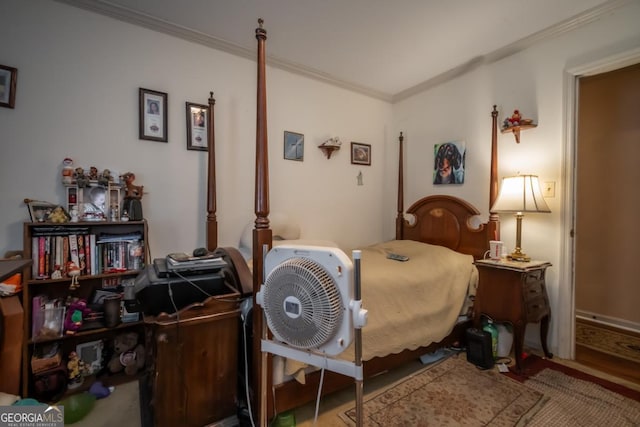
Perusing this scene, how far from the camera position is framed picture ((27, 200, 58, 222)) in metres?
1.73

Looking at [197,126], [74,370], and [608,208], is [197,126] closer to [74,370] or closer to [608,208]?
[74,370]

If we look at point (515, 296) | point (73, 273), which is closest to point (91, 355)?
point (73, 273)

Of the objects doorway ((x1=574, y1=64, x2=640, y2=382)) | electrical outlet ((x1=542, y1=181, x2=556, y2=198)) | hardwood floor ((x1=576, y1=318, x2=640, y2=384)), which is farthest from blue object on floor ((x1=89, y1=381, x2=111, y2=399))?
doorway ((x1=574, y1=64, x2=640, y2=382))

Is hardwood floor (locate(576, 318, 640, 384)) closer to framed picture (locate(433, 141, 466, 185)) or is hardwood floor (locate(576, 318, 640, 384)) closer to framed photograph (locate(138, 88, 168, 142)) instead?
framed picture (locate(433, 141, 466, 185))

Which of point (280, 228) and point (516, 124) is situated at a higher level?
point (516, 124)

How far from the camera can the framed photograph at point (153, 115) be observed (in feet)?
6.91

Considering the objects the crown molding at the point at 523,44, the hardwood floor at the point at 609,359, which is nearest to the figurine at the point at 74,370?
the hardwood floor at the point at 609,359

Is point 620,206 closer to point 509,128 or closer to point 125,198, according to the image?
point 509,128

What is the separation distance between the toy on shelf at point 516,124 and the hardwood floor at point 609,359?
170 cm

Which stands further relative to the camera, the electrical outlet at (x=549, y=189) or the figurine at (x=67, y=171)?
the electrical outlet at (x=549, y=189)

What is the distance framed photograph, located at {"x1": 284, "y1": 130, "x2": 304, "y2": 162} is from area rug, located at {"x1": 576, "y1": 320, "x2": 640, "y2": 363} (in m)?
2.89

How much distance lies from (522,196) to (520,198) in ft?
0.06

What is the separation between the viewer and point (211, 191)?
2.23 metres

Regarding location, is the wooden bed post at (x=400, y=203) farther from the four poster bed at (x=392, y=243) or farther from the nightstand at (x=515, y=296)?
the nightstand at (x=515, y=296)
